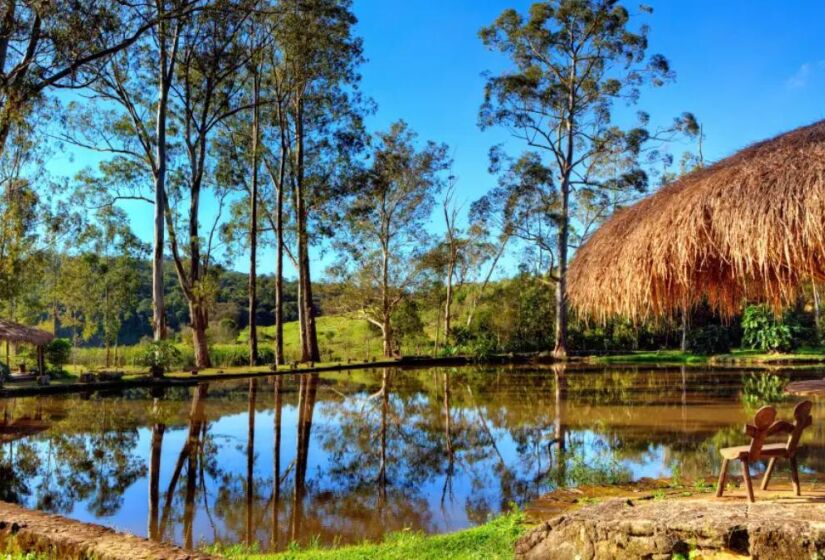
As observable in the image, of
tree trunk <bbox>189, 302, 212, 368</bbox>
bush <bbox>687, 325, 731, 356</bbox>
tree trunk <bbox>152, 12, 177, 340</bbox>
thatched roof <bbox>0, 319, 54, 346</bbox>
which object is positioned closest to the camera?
thatched roof <bbox>0, 319, 54, 346</bbox>

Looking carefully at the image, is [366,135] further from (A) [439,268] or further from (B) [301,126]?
(A) [439,268]

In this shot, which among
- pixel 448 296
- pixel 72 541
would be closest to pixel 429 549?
pixel 72 541

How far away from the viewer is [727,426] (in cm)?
925

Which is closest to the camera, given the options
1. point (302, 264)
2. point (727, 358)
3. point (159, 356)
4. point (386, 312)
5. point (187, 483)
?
point (187, 483)

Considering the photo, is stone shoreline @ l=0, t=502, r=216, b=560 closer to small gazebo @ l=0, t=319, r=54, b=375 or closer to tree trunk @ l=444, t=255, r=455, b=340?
small gazebo @ l=0, t=319, r=54, b=375

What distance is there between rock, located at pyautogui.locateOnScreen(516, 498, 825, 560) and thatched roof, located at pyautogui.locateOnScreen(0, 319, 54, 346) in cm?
1305

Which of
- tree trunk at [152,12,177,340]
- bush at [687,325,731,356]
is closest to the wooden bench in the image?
tree trunk at [152,12,177,340]

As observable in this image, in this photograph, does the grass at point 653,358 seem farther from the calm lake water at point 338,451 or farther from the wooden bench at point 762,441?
the wooden bench at point 762,441

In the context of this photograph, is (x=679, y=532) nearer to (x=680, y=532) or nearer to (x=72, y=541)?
(x=680, y=532)

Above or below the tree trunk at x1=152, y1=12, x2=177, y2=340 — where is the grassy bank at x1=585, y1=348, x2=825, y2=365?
below

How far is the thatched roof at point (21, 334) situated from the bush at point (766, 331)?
19824 mm

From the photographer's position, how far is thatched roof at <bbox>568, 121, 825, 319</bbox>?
4.20 metres

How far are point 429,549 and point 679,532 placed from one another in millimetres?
1590

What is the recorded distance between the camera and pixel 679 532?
11.1 feet
